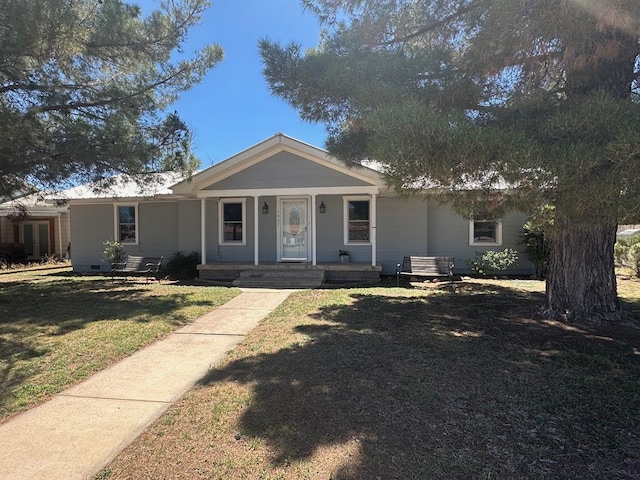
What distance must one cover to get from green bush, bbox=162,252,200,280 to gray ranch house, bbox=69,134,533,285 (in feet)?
0.98

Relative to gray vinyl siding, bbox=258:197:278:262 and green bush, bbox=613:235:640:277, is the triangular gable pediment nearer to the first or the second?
gray vinyl siding, bbox=258:197:278:262

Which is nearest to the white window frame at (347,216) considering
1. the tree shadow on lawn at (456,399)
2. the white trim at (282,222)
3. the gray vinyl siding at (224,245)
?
the white trim at (282,222)

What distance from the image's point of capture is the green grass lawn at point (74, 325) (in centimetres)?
443

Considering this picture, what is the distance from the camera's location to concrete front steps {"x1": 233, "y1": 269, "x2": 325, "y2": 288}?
37.1 feet

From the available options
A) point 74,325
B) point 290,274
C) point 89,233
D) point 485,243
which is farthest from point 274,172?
point 89,233

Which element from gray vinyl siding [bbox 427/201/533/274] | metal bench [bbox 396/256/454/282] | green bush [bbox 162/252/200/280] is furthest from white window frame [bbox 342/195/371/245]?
green bush [bbox 162/252/200/280]

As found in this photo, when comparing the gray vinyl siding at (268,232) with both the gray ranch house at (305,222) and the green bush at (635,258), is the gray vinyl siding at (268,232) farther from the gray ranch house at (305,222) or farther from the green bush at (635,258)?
the green bush at (635,258)

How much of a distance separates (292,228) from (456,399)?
10077 mm

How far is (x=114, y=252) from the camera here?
1394cm

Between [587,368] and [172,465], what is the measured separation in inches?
166

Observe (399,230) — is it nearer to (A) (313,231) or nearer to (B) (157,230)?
(A) (313,231)

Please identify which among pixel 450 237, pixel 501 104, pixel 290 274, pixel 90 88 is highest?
pixel 90 88

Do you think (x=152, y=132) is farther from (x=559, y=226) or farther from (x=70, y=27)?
(x=559, y=226)

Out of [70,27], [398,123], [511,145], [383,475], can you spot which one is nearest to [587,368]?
[511,145]
